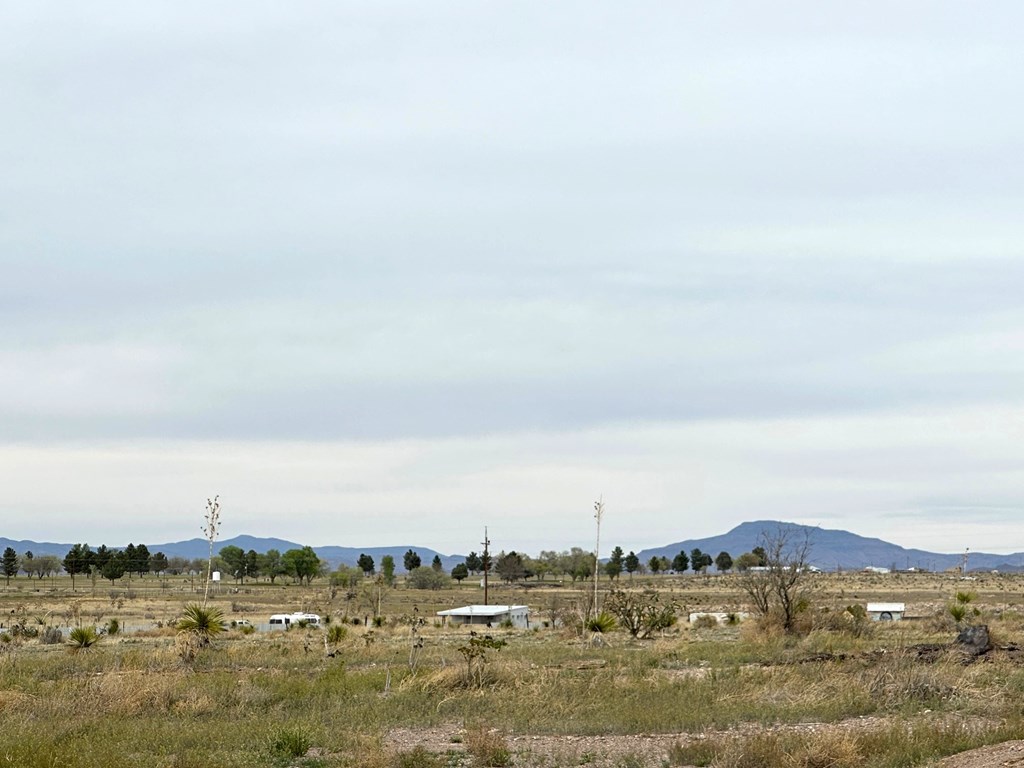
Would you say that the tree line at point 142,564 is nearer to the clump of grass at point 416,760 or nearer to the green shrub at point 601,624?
the green shrub at point 601,624

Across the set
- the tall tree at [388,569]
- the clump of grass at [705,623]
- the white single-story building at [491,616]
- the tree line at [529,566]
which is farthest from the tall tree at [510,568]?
the clump of grass at [705,623]

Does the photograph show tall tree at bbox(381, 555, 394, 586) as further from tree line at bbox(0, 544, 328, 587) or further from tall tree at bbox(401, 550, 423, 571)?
tree line at bbox(0, 544, 328, 587)

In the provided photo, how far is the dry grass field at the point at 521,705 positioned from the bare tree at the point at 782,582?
2.56 metres

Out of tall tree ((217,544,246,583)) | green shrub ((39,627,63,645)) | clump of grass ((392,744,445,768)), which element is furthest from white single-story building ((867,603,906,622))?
tall tree ((217,544,246,583))

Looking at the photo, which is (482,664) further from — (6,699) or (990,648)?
(990,648)

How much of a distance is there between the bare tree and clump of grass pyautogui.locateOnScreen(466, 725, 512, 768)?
21.2 meters

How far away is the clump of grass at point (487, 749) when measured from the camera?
46.5ft

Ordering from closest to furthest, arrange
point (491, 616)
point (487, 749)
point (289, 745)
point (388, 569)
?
point (487, 749) → point (289, 745) → point (491, 616) → point (388, 569)

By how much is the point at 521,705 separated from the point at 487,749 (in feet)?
15.7

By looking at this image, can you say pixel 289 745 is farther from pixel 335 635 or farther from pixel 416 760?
pixel 335 635

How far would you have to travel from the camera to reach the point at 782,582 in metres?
35.3

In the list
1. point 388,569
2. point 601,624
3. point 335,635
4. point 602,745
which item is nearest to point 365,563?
point 388,569

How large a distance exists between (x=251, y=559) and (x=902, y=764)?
123 metres

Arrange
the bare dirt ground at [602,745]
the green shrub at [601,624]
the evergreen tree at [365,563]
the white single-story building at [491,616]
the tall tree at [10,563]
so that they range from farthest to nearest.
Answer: the evergreen tree at [365,563] < the tall tree at [10,563] < the white single-story building at [491,616] < the green shrub at [601,624] < the bare dirt ground at [602,745]
